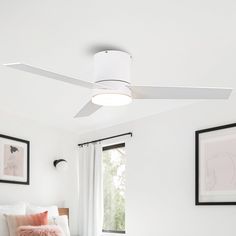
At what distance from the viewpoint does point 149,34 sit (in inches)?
97.7

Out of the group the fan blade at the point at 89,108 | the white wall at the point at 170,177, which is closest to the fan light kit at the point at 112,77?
the fan blade at the point at 89,108

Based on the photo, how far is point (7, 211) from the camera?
12.6ft

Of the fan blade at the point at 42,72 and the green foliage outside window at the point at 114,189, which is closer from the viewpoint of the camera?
the fan blade at the point at 42,72

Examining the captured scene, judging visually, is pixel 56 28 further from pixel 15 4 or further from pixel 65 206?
pixel 65 206

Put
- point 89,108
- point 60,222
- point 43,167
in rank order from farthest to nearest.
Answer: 1. point 43,167
2. point 60,222
3. point 89,108

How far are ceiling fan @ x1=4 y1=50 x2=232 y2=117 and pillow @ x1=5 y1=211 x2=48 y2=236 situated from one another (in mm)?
1589

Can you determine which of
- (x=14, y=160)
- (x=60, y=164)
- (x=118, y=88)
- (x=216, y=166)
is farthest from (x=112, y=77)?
(x=60, y=164)

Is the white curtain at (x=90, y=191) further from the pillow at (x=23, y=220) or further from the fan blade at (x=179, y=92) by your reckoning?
the fan blade at (x=179, y=92)

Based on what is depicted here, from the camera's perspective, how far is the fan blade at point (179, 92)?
8.19ft

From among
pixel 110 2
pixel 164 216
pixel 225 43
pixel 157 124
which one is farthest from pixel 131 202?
pixel 110 2

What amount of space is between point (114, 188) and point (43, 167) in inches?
36.8

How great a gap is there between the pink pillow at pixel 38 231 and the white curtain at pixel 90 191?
1239 mm

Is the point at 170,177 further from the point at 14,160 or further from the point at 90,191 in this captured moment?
the point at 14,160

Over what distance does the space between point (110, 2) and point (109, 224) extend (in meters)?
3.43
